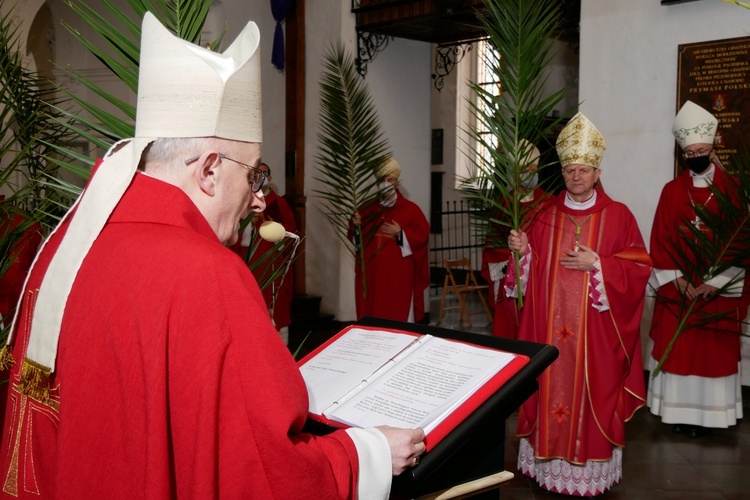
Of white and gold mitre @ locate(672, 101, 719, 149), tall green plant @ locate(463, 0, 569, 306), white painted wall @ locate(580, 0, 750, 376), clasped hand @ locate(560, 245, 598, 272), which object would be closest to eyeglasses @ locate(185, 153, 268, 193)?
tall green plant @ locate(463, 0, 569, 306)

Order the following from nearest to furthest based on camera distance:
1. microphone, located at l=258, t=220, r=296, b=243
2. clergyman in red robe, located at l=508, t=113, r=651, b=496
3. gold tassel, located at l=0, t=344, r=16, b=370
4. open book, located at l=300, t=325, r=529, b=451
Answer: open book, located at l=300, t=325, r=529, b=451 < gold tassel, located at l=0, t=344, r=16, b=370 < microphone, located at l=258, t=220, r=296, b=243 < clergyman in red robe, located at l=508, t=113, r=651, b=496

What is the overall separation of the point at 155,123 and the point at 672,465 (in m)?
4.64

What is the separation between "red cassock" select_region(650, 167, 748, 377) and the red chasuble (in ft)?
4.58

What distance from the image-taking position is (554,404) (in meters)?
4.66

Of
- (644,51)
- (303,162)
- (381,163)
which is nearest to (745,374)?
(644,51)

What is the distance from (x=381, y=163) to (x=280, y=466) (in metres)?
6.58

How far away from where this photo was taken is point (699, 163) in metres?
6.04

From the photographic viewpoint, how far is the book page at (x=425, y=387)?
69.0 inches

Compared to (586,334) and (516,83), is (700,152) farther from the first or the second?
(516,83)

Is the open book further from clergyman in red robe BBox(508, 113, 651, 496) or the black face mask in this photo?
the black face mask

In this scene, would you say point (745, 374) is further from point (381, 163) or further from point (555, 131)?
point (555, 131)

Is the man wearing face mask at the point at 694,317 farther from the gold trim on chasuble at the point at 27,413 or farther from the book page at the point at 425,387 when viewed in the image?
the gold trim on chasuble at the point at 27,413

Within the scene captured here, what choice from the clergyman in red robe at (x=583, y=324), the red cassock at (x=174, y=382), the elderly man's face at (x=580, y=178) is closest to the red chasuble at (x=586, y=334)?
the clergyman in red robe at (x=583, y=324)

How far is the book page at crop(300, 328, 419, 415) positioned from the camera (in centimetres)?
194
